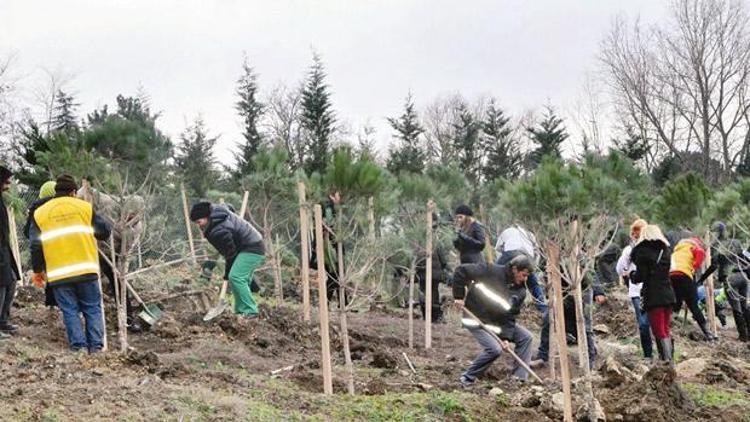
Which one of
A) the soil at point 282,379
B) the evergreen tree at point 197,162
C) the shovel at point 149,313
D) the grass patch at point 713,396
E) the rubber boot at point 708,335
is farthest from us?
the evergreen tree at point 197,162

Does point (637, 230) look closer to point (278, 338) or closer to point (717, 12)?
point (278, 338)

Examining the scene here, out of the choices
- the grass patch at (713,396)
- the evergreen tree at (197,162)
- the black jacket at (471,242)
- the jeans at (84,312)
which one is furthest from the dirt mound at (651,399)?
the evergreen tree at (197,162)

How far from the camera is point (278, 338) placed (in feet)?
28.2

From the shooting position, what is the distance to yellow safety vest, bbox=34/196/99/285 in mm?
6527

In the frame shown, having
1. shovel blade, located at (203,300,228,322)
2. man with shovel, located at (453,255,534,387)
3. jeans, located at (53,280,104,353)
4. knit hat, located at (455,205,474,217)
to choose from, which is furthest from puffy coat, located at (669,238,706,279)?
jeans, located at (53,280,104,353)

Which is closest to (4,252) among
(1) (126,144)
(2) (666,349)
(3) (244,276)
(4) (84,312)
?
(4) (84,312)

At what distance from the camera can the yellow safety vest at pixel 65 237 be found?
6527mm

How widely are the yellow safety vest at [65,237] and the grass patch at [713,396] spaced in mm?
5225

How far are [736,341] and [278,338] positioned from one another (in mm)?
6925

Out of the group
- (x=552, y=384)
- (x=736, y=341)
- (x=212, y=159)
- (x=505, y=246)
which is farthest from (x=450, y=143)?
(x=552, y=384)

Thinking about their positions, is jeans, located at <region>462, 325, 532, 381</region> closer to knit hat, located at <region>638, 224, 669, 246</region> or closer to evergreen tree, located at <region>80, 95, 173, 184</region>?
knit hat, located at <region>638, 224, 669, 246</region>

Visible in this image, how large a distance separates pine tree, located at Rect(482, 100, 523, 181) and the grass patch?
2152cm

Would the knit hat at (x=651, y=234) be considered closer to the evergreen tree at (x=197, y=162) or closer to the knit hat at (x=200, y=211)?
the knit hat at (x=200, y=211)

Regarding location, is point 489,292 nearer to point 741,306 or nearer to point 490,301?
Answer: point 490,301
